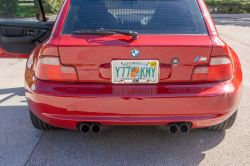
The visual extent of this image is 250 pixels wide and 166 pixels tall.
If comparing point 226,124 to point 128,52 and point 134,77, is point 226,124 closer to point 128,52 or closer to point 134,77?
point 134,77

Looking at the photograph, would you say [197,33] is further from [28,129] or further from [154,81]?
[28,129]

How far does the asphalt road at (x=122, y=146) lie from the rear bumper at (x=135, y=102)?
0.41 meters

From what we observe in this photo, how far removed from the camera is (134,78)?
235cm

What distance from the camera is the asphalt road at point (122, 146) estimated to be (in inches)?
102

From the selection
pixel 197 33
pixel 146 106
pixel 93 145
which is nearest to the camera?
pixel 146 106

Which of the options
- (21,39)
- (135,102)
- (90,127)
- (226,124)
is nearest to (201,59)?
(135,102)

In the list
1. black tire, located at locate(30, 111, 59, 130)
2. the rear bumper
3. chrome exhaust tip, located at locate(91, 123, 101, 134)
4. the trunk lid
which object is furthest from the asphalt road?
the trunk lid

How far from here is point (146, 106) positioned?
2330 millimetres

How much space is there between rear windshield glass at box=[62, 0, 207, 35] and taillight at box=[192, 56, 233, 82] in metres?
0.29

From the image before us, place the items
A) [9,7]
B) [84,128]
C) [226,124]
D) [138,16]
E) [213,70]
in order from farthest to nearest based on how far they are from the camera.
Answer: [9,7] → [226,124] → [138,16] → [84,128] → [213,70]

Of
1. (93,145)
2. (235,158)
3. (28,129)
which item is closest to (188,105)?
(235,158)

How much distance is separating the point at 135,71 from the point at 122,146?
3.03ft

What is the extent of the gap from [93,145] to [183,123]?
99cm

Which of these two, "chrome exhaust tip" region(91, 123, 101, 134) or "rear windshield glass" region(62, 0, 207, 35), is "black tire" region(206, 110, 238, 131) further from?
"chrome exhaust tip" region(91, 123, 101, 134)
